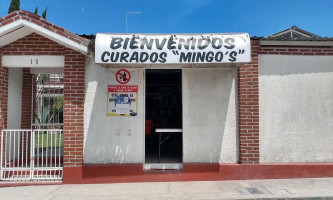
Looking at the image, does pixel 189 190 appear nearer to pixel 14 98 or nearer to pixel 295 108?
pixel 295 108

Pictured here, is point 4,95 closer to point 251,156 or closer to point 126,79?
point 126,79

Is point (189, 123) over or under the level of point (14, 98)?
under

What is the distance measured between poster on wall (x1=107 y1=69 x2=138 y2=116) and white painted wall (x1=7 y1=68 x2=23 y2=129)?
100 inches

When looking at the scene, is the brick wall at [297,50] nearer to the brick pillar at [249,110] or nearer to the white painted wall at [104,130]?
the brick pillar at [249,110]

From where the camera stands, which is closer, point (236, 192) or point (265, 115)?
point (236, 192)

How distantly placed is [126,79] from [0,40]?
2.92 meters

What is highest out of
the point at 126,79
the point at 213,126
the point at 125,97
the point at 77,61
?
the point at 77,61

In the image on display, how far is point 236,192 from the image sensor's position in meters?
5.12

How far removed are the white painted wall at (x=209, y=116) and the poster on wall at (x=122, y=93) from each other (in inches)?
48.5

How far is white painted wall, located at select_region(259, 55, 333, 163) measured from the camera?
6.12 metres

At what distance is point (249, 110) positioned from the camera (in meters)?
6.02

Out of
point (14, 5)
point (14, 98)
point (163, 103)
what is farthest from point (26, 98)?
point (14, 5)

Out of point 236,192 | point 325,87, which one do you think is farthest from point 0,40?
point 325,87

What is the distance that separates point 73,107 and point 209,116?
3.23m
